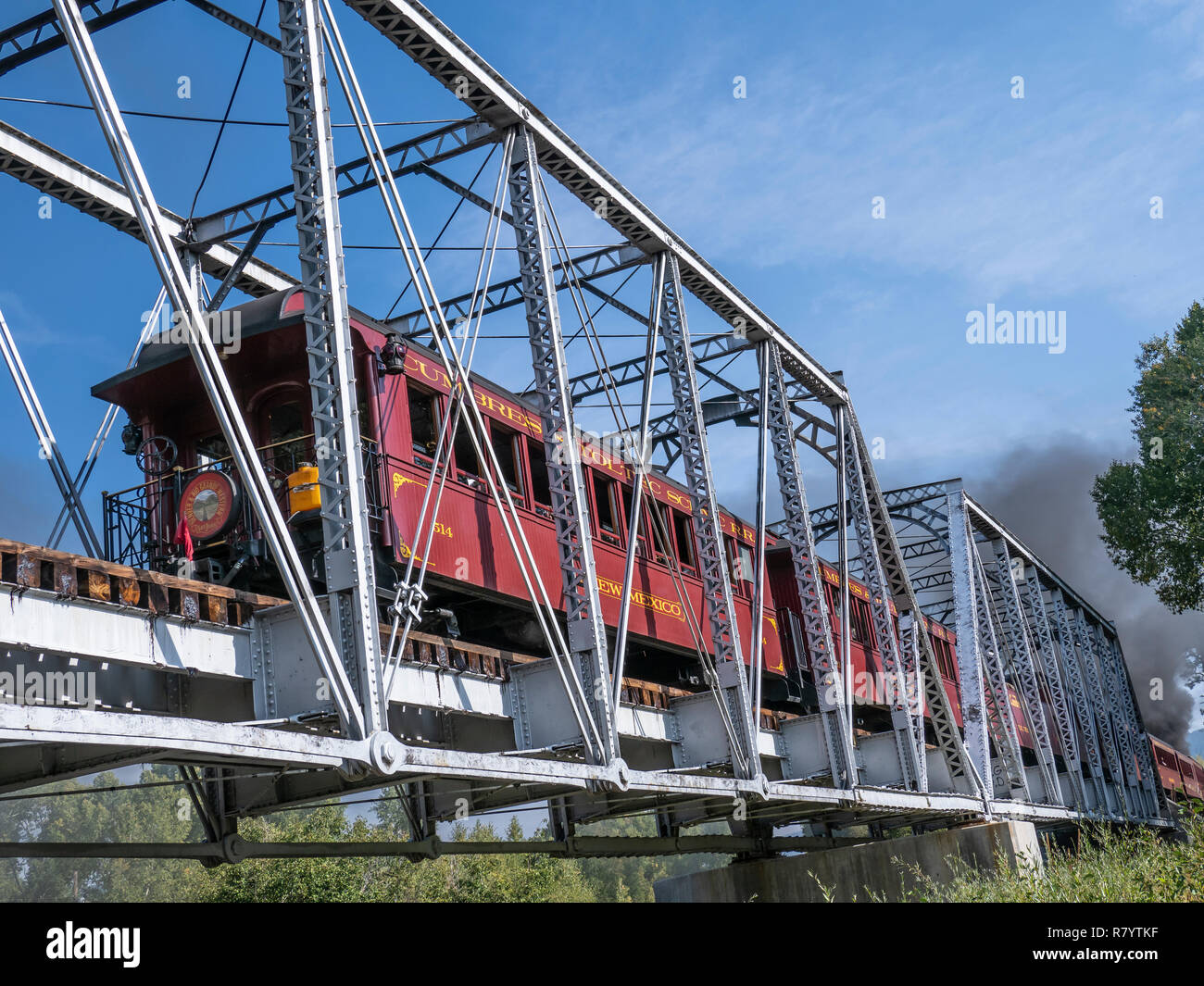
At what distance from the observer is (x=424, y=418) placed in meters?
14.0

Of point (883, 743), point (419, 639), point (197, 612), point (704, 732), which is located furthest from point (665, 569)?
point (197, 612)

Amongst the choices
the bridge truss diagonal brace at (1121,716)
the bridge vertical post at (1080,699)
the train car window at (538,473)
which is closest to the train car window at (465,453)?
the train car window at (538,473)

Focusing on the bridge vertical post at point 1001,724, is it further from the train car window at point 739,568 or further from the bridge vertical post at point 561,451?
the bridge vertical post at point 561,451

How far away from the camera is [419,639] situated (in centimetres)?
1038

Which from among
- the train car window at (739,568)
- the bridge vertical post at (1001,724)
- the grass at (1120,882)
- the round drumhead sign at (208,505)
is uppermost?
the train car window at (739,568)

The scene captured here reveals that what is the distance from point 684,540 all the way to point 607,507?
266 centimetres

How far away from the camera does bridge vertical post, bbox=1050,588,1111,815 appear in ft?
124

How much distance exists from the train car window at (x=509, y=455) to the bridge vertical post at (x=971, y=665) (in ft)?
42.0

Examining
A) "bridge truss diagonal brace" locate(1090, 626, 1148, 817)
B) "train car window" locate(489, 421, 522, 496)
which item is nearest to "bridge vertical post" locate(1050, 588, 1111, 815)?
"bridge truss diagonal brace" locate(1090, 626, 1148, 817)

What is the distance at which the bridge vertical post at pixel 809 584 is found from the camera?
672 inches

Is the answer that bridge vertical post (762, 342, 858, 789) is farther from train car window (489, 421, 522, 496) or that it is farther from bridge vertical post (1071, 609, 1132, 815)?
bridge vertical post (1071, 609, 1132, 815)

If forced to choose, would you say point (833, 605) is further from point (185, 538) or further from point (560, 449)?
point (185, 538)
